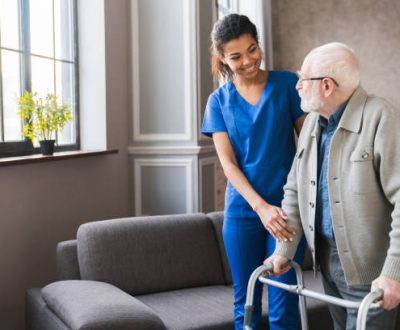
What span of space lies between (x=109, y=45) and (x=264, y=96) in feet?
6.27

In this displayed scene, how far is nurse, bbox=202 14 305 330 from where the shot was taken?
2301 millimetres

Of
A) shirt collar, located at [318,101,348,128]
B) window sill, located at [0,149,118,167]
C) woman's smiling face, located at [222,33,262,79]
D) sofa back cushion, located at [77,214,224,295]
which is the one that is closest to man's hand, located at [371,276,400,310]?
shirt collar, located at [318,101,348,128]

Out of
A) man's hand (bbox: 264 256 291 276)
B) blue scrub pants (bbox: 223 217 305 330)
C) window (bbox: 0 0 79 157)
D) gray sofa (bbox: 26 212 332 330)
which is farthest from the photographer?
window (bbox: 0 0 79 157)

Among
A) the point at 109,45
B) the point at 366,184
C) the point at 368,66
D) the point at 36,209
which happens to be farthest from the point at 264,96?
the point at 368,66

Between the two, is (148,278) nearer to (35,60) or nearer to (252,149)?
(252,149)

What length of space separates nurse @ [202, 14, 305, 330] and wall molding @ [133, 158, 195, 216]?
182 centimetres

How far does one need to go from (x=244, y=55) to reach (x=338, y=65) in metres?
0.60

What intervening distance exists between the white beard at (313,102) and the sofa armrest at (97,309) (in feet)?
3.47

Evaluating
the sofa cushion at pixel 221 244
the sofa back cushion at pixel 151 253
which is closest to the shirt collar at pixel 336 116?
the sofa back cushion at pixel 151 253

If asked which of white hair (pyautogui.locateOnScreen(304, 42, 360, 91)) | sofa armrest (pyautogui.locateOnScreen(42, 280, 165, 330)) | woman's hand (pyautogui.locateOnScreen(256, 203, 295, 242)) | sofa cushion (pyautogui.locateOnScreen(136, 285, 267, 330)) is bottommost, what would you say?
sofa cushion (pyautogui.locateOnScreen(136, 285, 267, 330))

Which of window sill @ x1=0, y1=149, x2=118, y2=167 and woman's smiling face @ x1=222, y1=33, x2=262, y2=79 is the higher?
woman's smiling face @ x1=222, y1=33, x2=262, y2=79

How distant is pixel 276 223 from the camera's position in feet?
6.77

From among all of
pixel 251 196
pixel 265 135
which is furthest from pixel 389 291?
pixel 265 135

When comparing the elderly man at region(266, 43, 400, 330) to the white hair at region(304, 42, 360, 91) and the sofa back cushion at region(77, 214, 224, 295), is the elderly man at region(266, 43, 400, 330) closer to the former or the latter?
the white hair at region(304, 42, 360, 91)
